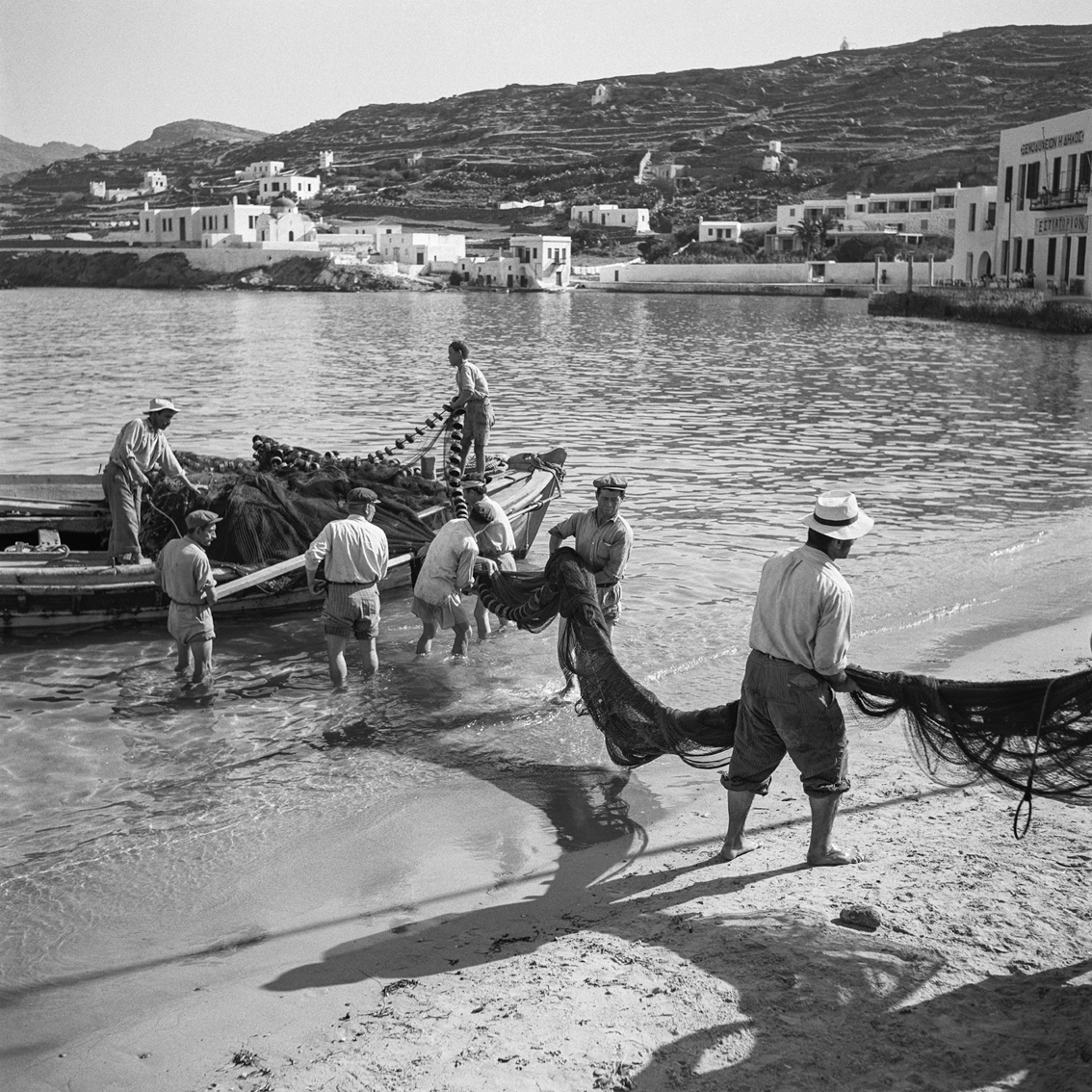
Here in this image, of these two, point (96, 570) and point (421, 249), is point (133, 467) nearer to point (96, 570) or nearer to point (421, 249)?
point (96, 570)

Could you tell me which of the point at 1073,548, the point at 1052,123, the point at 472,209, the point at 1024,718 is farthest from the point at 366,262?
the point at 1024,718

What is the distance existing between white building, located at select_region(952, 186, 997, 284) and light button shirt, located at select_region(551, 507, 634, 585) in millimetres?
72776

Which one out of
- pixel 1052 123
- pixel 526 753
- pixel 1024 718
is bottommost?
pixel 526 753

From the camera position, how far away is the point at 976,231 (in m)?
78.8

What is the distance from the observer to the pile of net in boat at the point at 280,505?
11.8 meters

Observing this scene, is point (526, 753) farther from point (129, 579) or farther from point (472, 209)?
point (472, 209)

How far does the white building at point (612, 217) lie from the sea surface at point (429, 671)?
121305mm

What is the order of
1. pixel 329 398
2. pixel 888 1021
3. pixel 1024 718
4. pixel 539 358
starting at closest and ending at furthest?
1. pixel 888 1021
2. pixel 1024 718
3. pixel 329 398
4. pixel 539 358

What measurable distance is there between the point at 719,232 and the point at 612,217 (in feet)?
70.7

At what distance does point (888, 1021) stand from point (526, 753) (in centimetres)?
397

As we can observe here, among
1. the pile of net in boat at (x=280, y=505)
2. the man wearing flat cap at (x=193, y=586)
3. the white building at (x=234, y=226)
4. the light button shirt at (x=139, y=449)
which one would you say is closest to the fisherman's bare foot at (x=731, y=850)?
the man wearing flat cap at (x=193, y=586)

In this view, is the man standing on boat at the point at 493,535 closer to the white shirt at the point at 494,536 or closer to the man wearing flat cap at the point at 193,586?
the white shirt at the point at 494,536

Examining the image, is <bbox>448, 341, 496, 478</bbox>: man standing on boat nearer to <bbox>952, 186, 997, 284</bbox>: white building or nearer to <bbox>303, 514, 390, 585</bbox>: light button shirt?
<bbox>303, 514, 390, 585</bbox>: light button shirt

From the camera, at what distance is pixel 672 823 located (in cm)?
727
